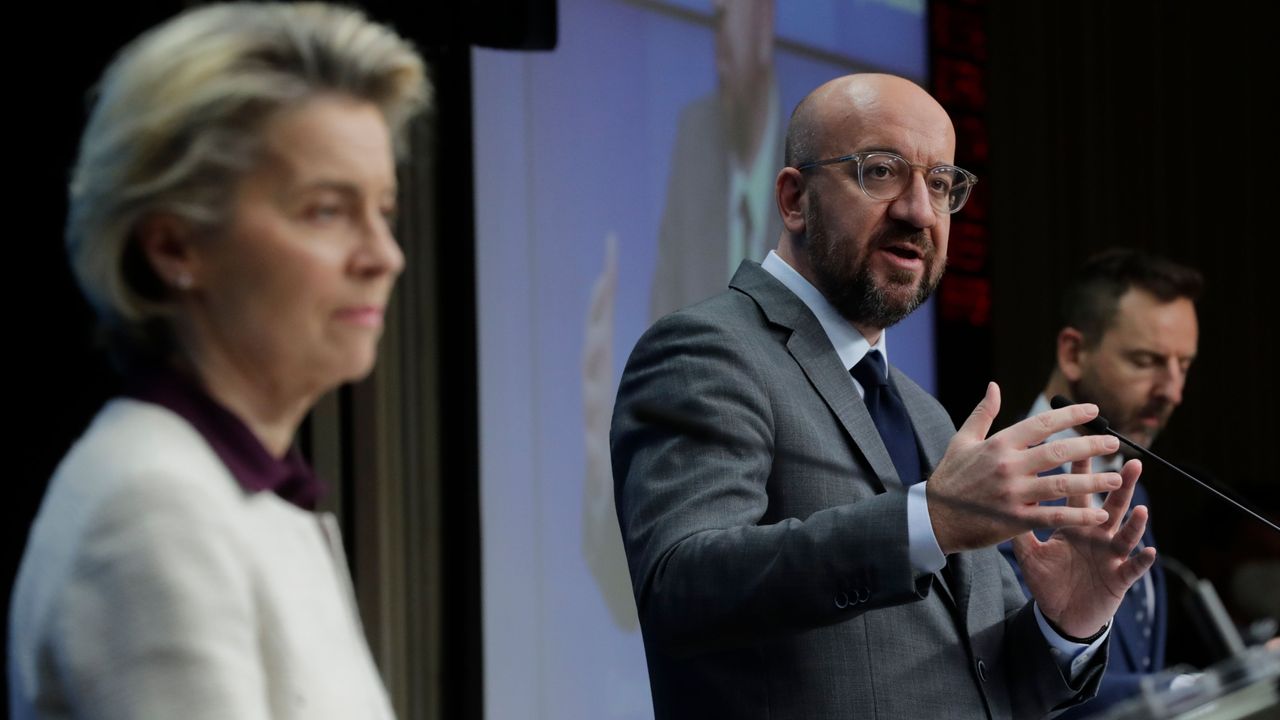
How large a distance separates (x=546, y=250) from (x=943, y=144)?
1640 millimetres

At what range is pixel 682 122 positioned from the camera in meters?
3.92

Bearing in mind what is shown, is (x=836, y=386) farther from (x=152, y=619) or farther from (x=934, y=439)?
(x=152, y=619)

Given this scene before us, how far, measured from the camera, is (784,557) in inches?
63.0

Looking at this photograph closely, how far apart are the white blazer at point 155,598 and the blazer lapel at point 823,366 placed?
0.97 meters

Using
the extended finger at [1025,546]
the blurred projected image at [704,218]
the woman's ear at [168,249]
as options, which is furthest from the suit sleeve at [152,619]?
the blurred projected image at [704,218]

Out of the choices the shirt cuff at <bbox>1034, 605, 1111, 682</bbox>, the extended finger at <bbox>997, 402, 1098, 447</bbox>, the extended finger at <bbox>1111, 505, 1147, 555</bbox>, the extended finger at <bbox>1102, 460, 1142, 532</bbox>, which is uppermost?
the extended finger at <bbox>997, 402, 1098, 447</bbox>

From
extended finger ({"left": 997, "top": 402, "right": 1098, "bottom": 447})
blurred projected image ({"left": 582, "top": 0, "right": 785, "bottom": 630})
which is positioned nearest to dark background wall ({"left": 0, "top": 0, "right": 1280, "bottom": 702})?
blurred projected image ({"left": 582, "top": 0, "right": 785, "bottom": 630})

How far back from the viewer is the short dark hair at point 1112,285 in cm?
352

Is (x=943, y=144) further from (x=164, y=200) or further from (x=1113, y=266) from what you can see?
(x=1113, y=266)

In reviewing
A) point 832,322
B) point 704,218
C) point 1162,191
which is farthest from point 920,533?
point 1162,191

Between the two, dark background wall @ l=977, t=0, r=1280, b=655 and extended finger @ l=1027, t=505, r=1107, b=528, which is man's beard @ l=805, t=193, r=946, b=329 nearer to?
extended finger @ l=1027, t=505, r=1107, b=528

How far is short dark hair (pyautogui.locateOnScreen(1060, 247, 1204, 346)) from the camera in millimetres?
3520

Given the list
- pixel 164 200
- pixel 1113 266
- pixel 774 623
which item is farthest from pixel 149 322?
pixel 1113 266

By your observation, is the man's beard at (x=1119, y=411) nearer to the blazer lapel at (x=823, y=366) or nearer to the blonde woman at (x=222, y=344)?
the blazer lapel at (x=823, y=366)
